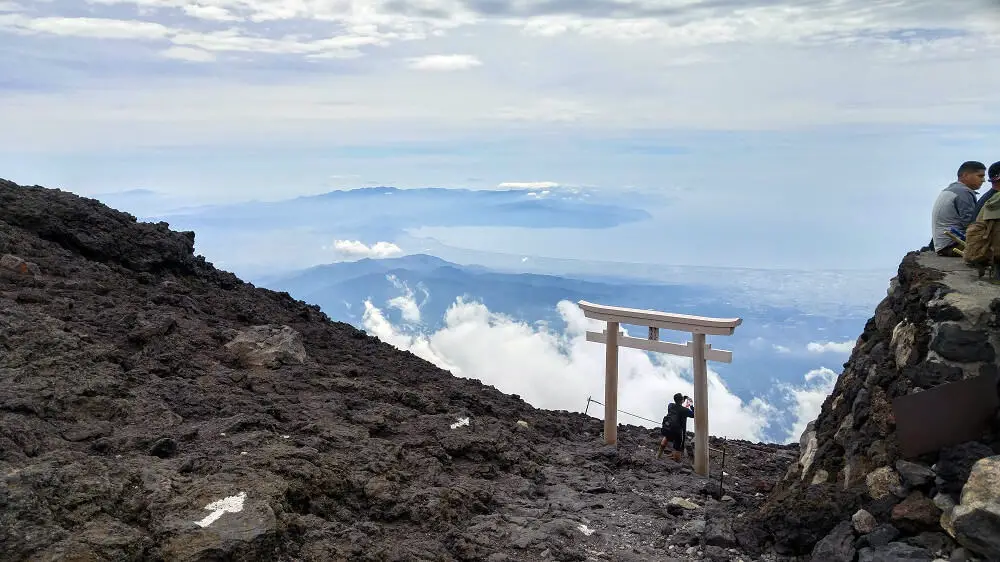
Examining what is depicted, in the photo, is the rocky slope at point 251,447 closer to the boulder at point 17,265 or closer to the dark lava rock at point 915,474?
the boulder at point 17,265

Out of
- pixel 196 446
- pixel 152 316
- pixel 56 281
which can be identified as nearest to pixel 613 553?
pixel 196 446

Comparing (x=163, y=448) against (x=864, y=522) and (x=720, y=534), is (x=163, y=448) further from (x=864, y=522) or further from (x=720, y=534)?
(x=864, y=522)

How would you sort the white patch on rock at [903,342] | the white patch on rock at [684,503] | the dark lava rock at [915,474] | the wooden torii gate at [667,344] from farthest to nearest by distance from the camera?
the wooden torii gate at [667,344] < the white patch on rock at [684,503] < the white patch on rock at [903,342] < the dark lava rock at [915,474]

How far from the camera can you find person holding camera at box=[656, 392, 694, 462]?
Result: 41.6ft

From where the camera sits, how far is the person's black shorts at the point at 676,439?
12773mm

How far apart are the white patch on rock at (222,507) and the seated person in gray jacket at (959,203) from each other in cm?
876

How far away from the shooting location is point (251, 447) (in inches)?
315

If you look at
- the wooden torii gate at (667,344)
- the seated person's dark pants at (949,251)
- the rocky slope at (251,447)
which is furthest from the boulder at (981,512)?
the wooden torii gate at (667,344)

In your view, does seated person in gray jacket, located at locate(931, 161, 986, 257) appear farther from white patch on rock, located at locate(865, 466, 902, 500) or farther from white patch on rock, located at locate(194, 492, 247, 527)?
white patch on rock, located at locate(194, 492, 247, 527)

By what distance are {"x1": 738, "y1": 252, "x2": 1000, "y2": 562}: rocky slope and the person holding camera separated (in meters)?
3.28

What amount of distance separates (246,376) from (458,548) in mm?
4212

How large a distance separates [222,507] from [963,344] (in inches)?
267

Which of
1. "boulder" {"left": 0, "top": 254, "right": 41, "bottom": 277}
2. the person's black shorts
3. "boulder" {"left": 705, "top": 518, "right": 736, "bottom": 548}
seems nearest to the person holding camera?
the person's black shorts

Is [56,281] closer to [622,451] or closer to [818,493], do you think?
[622,451]
